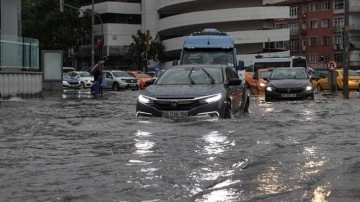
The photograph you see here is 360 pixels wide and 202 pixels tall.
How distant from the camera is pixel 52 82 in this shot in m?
33.8

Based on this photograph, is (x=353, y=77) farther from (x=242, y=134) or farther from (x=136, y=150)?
(x=136, y=150)

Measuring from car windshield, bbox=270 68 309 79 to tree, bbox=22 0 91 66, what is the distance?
44.6 m

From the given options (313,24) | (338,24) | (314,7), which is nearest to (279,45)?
(313,24)

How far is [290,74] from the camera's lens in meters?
24.0

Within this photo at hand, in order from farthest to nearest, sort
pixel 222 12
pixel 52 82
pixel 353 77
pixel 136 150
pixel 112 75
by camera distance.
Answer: pixel 222 12, pixel 112 75, pixel 353 77, pixel 52 82, pixel 136 150

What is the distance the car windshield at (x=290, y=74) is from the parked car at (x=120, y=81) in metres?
18.3

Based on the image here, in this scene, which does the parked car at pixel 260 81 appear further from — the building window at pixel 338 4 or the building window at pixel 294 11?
the building window at pixel 294 11

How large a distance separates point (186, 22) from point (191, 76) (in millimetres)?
57849

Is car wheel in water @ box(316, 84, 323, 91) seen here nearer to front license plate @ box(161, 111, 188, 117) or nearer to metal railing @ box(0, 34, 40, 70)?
metal railing @ box(0, 34, 40, 70)

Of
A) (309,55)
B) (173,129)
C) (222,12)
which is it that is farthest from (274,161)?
(309,55)

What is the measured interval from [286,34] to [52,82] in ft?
135

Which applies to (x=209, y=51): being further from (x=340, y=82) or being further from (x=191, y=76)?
(x=340, y=82)

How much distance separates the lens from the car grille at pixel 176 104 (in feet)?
41.5

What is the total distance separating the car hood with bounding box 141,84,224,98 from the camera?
41.9 ft
